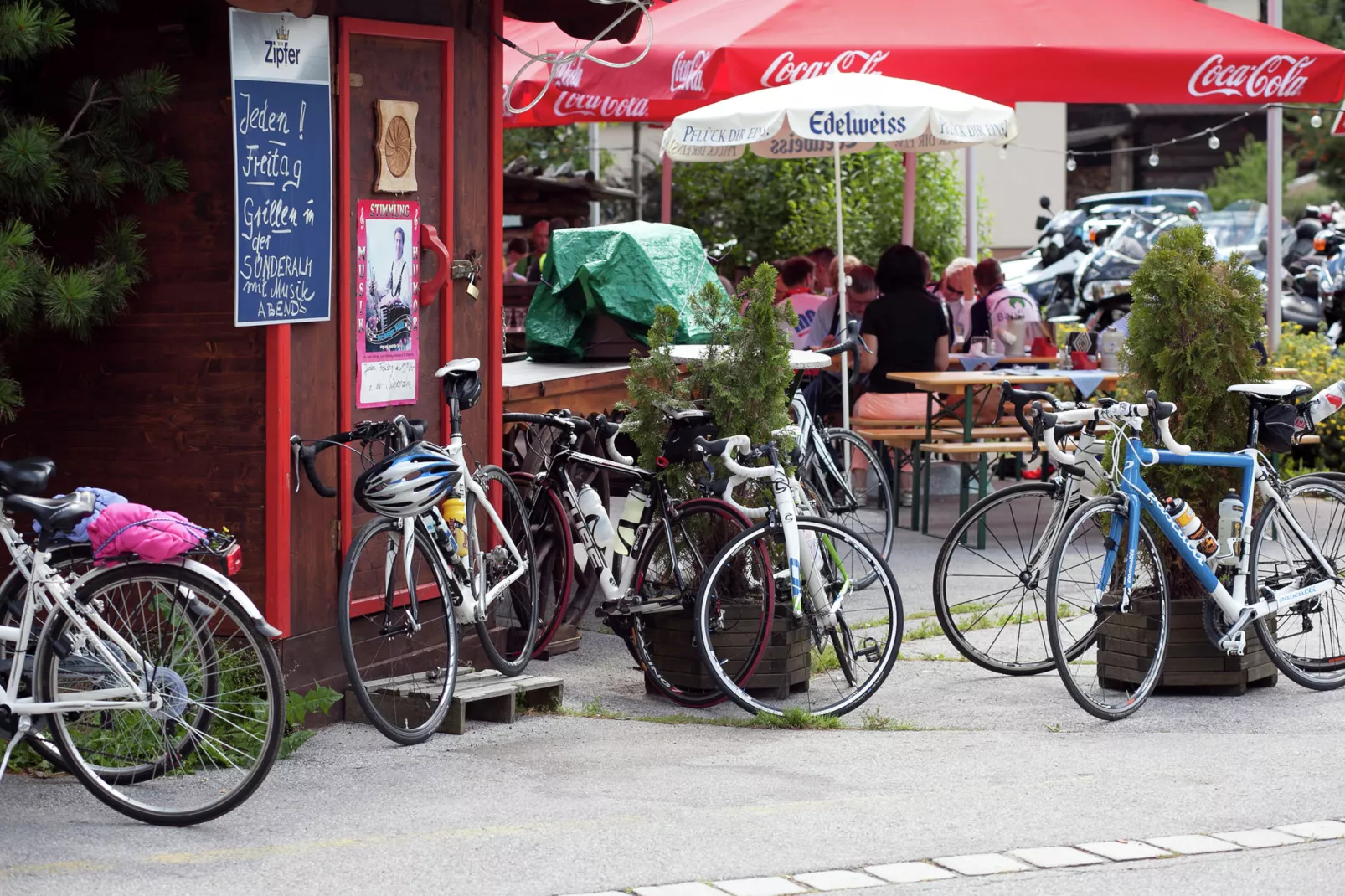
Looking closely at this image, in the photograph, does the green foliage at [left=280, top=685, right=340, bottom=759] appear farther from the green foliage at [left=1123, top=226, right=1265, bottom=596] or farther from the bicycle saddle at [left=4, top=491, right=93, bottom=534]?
the green foliage at [left=1123, top=226, right=1265, bottom=596]

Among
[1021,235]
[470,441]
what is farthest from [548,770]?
[1021,235]

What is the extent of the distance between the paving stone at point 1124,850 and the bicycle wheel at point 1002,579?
2.15m

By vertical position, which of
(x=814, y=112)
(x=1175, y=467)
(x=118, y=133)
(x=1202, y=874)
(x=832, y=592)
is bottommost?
(x=1202, y=874)

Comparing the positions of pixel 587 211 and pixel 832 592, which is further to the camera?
pixel 587 211

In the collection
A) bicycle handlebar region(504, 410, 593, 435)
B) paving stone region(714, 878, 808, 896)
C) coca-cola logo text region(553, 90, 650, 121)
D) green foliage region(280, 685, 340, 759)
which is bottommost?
paving stone region(714, 878, 808, 896)

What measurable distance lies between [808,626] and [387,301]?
1947 millimetres

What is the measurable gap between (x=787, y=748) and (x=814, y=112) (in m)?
5.26

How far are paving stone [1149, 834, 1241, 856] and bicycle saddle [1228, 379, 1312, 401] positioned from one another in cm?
232

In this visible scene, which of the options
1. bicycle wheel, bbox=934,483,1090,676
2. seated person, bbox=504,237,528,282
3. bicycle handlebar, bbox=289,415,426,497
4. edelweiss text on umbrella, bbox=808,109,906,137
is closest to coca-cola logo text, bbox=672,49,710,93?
edelweiss text on umbrella, bbox=808,109,906,137

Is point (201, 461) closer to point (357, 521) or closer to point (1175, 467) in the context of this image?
point (357, 521)

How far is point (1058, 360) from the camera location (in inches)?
457

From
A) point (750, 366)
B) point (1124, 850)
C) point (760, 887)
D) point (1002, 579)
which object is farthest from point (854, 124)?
point (760, 887)

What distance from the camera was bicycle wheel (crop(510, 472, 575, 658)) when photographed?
7.41m

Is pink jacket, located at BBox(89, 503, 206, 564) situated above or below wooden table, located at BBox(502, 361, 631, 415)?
below
